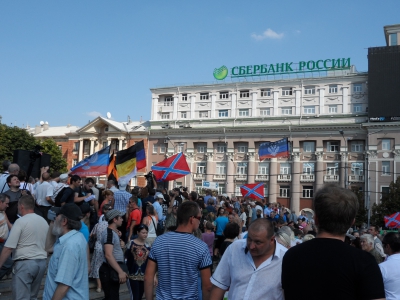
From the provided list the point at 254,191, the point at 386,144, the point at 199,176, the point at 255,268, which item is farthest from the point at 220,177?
the point at 255,268

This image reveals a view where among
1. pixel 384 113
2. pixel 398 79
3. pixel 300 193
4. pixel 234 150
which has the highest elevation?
pixel 398 79

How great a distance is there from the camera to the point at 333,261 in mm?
2838

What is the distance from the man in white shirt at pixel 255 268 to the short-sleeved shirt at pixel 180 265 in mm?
703

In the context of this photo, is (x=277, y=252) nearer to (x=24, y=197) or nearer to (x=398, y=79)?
(x=24, y=197)

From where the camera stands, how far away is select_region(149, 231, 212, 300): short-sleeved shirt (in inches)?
183

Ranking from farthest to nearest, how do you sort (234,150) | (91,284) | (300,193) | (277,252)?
(234,150) → (300,193) → (91,284) → (277,252)

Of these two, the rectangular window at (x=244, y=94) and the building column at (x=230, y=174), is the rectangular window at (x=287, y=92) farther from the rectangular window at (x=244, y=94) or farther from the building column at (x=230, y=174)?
the building column at (x=230, y=174)

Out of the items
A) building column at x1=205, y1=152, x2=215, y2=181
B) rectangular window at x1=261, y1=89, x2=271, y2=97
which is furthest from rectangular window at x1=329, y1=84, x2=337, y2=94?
building column at x1=205, y1=152, x2=215, y2=181

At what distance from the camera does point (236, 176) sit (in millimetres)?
56844

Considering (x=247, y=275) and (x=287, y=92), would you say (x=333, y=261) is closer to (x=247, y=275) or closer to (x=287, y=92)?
(x=247, y=275)

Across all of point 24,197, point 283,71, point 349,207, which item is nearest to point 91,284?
point 24,197

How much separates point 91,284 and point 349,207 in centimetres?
784

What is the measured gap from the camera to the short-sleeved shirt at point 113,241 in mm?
6914

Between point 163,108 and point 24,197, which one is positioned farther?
point 163,108
